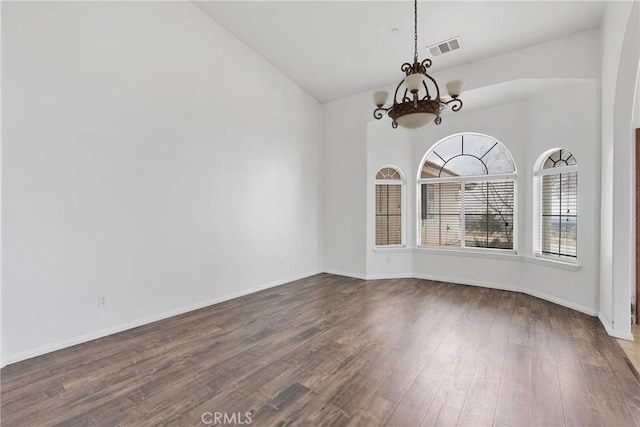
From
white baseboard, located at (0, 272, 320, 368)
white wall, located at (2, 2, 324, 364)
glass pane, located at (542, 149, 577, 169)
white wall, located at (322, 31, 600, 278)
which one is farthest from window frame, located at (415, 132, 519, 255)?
white baseboard, located at (0, 272, 320, 368)

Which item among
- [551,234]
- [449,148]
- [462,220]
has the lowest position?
[551,234]

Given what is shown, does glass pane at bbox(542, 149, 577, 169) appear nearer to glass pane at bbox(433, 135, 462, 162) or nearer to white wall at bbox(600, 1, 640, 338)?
white wall at bbox(600, 1, 640, 338)

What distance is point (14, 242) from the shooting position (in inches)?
104

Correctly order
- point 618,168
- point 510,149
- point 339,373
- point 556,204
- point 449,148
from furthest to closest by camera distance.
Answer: point 449,148 < point 510,149 < point 556,204 < point 618,168 < point 339,373

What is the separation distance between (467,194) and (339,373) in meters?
4.39

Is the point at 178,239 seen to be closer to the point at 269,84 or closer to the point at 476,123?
the point at 269,84

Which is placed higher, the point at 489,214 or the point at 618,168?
the point at 618,168

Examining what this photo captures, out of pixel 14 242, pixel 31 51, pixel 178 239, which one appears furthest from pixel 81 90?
pixel 178 239

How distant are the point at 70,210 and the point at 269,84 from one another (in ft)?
11.6

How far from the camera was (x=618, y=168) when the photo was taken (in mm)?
3133

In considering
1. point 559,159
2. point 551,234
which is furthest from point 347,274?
point 559,159

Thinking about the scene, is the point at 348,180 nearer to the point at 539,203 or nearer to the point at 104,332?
the point at 539,203

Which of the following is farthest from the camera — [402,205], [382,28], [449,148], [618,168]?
[402,205]

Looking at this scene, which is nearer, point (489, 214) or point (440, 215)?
point (489, 214)
